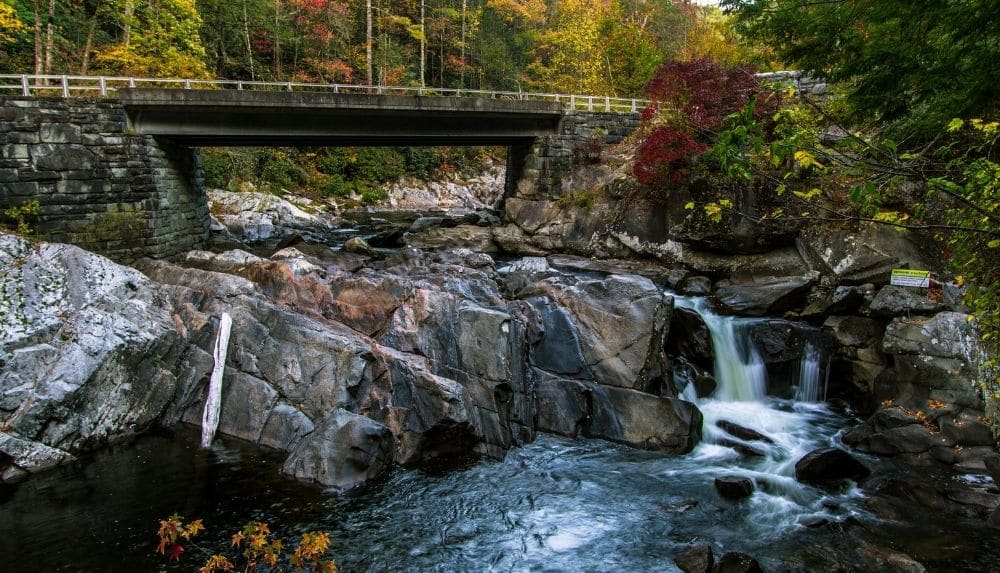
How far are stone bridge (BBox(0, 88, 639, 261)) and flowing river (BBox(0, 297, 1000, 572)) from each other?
34.7 feet

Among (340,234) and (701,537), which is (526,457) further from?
(340,234)

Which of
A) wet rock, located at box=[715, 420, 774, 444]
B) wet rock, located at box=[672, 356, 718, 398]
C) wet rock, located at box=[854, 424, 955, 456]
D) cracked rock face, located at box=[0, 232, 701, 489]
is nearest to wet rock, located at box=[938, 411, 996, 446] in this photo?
wet rock, located at box=[854, 424, 955, 456]

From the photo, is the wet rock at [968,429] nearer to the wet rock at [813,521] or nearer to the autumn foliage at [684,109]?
the wet rock at [813,521]

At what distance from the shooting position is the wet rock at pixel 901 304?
12.3 m

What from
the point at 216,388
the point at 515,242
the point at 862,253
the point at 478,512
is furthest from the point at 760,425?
the point at 515,242

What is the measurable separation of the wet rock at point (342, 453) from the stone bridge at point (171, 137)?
1237 cm

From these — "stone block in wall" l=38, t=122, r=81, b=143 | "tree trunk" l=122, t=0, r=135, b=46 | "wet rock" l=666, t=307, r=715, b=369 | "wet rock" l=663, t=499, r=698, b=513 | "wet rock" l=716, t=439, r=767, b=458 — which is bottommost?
"wet rock" l=663, t=499, r=698, b=513

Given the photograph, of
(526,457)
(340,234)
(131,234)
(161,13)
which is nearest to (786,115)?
(526,457)

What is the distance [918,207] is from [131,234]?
2031cm

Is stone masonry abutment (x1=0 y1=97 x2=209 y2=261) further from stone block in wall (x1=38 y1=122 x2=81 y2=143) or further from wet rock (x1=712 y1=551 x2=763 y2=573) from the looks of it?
wet rock (x1=712 y1=551 x2=763 y2=573)

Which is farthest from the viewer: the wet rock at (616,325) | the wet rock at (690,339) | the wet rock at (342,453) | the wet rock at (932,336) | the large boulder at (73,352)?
the wet rock at (690,339)

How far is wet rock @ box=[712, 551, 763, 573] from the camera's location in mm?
7105

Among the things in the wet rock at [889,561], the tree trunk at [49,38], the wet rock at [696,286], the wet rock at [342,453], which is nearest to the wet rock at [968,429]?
the wet rock at [889,561]

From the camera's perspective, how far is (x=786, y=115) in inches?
167
